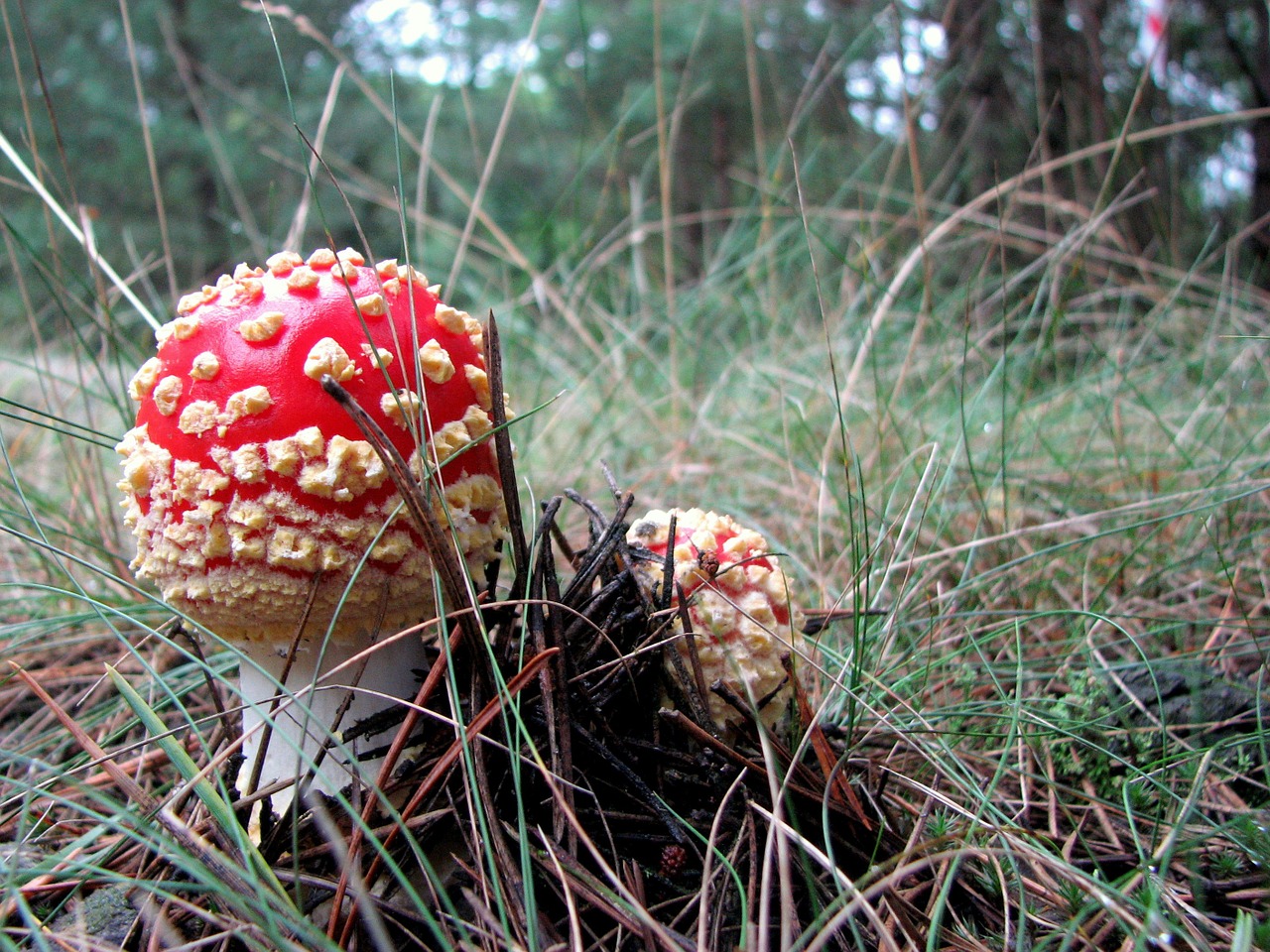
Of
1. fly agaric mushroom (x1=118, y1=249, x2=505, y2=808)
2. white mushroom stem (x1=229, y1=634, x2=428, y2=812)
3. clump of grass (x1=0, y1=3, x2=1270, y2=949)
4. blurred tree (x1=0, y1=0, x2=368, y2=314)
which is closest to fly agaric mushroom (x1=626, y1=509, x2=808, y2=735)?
clump of grass (x1=0, y1=3, x2=1270, y2=949)

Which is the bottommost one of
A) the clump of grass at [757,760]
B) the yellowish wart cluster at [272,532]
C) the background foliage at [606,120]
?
the clump of grass at [757,760]

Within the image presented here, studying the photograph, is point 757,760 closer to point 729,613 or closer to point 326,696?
point 729,613

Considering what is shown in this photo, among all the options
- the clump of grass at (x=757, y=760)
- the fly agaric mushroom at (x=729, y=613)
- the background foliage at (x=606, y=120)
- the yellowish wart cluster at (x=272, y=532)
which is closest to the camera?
the clump of grass at (x=757, y=760)

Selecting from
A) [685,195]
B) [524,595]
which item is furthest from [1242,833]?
[685,195]

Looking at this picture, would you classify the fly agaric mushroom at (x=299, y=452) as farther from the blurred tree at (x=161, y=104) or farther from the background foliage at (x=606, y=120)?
the blurred tree at (x=161, y=104)

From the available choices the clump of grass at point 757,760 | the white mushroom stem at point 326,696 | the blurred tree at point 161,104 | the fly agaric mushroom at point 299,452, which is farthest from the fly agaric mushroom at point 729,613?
the blurred tree at point 161,104
